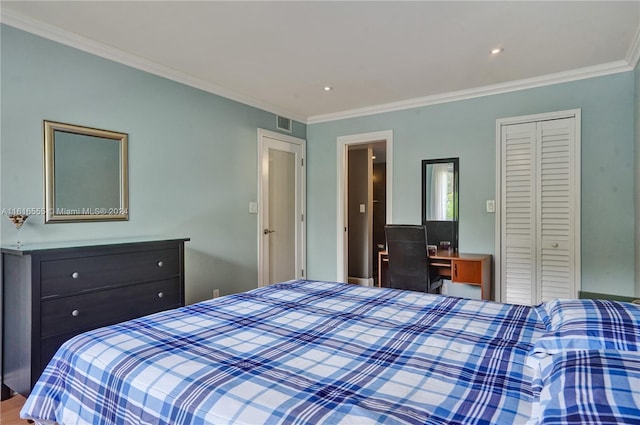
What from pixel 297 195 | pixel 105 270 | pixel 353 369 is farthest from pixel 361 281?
pixel 353 369

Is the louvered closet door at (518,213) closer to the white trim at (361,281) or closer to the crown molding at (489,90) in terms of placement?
the crown molding at (489,90)

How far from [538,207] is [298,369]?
333 cm

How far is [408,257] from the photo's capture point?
3521mm

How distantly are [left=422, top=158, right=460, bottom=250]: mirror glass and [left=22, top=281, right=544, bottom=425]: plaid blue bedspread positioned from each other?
2.25m

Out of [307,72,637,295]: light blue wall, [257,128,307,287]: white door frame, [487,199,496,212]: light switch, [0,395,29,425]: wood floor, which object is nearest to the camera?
[0,395,29,425]: wood floor

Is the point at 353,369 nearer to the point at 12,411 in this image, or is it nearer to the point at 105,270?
the point at 105,270

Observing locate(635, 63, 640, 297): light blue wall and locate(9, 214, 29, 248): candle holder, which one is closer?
locate(9, 214, 29, 248): candle holder

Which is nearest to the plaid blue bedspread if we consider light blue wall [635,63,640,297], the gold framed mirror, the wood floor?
the wood floor

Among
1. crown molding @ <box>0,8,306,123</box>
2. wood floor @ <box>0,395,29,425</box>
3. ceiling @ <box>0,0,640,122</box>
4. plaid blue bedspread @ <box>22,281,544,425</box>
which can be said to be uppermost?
ceiling @ <box>0,0,640,122</box>

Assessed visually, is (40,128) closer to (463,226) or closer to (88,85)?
(88,85)

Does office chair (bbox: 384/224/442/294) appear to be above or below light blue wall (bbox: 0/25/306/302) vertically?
below

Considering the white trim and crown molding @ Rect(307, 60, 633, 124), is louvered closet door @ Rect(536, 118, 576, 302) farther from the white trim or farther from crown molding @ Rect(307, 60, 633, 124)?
the white trim

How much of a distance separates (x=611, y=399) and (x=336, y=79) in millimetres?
3236

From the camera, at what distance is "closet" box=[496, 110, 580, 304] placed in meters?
3.39
